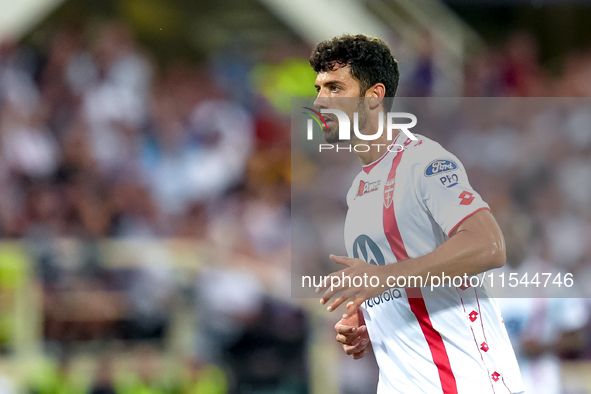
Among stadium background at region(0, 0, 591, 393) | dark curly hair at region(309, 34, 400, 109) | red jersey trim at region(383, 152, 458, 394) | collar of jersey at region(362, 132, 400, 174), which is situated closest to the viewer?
red jersey trim at region(383, 152, 458, 394)

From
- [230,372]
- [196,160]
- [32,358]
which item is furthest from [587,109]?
[32,358]

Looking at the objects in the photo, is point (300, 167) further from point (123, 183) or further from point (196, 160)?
point (123, 183)

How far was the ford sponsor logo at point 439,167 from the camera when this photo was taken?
2850 millimetres

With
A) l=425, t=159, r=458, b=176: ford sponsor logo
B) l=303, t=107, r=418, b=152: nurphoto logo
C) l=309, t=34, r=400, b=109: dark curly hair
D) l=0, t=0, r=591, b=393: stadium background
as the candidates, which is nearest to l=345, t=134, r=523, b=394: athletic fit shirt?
l=425, t=159, r=458, b=176: ford sponsor logo

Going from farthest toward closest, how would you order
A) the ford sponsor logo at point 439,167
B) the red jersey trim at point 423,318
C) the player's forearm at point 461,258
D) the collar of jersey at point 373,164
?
the collar of jersey at point 373,164
the red jersey trim at point 423,318
the ford sponsor logo at point 439,167
the player's forearm at point 461,258

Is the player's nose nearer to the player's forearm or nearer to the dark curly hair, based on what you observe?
the dark curly hair

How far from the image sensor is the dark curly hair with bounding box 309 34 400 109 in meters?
3.08

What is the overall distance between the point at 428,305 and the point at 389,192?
0.41m

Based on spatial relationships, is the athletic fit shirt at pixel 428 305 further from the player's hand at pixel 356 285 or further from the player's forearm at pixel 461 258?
the player's hand at pixel 356 285

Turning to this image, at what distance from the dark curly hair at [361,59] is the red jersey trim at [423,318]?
1.22ft

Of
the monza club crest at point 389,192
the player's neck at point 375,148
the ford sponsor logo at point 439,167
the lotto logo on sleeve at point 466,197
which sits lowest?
the lotto logo on sleeve at point 466,197

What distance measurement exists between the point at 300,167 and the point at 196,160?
3.82 ft

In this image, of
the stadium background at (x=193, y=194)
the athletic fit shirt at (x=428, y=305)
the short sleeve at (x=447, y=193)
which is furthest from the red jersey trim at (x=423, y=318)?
the stadium background at (x=193, y=194)

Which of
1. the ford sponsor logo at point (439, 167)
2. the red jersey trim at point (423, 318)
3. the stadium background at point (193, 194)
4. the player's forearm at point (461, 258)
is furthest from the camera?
the stadium background at point (193, 194)
